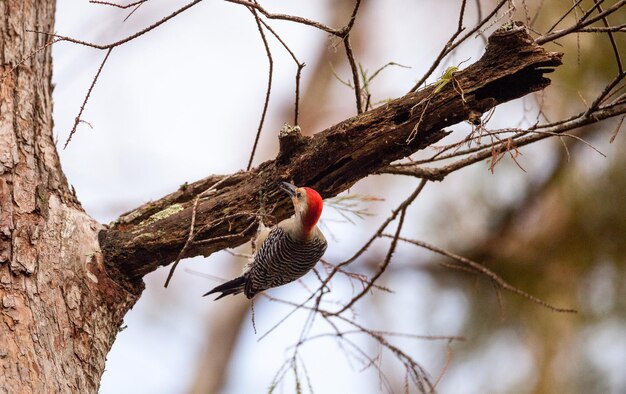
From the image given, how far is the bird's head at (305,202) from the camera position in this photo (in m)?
3.05

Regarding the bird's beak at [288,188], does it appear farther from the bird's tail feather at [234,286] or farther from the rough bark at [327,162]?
the bird's tail feather at [234,286]

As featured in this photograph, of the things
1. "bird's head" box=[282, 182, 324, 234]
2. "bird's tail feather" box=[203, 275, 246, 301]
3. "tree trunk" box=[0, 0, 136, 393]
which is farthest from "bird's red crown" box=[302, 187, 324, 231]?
"tree trunk" box=[0, 0, 136, 393]

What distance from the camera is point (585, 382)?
5516 millimetres

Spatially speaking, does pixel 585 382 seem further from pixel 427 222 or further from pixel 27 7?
pixel 27 7

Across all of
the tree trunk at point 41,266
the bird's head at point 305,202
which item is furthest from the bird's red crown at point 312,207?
the tree trunk at point 41,266

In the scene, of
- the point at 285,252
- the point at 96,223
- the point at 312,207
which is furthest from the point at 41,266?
the point at 285,252

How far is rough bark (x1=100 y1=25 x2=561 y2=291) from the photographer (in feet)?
8.25

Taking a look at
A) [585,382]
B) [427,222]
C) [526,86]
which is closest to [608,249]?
[585,382]

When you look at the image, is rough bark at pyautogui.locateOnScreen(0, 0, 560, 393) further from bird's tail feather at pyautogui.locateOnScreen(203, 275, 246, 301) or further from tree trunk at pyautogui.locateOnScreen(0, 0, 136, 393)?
bird's tail feather at pyautogui.locateOnScreen(203, 275, 246, 301)

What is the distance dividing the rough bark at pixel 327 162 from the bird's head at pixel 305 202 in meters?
0.03

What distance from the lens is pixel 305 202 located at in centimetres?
320

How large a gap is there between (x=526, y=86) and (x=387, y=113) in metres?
0.55

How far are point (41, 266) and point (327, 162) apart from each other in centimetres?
Answer: 130

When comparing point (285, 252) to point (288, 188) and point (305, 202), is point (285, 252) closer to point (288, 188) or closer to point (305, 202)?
point (305, 202)
